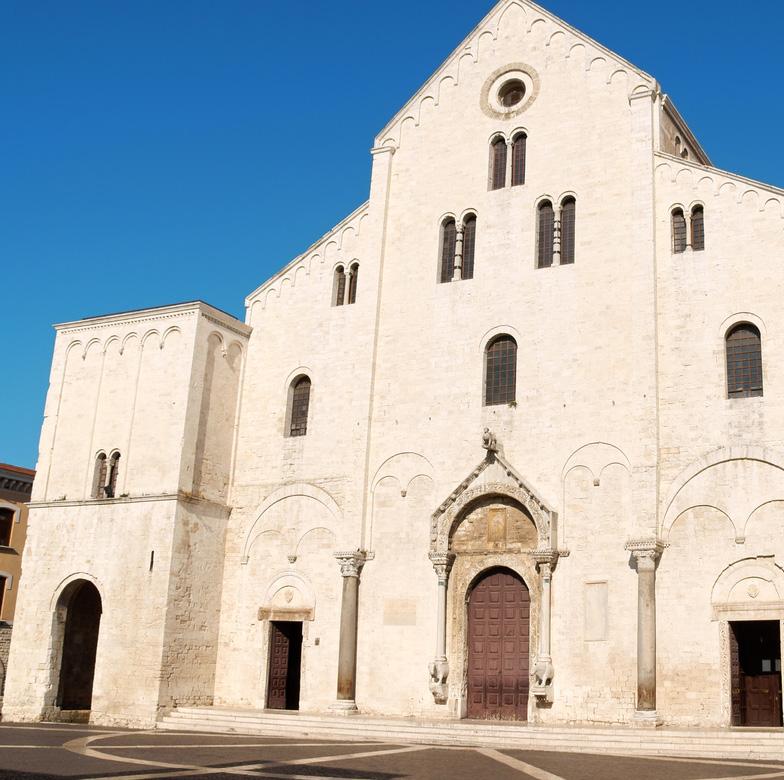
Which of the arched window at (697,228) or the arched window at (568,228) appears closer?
the arched window at (697,228)

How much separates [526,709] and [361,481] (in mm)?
6748

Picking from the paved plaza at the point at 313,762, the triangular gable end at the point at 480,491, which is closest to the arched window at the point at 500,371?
the triangular gable end at the point at 480,491

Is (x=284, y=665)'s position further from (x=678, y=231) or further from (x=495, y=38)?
(x=495, y=38)

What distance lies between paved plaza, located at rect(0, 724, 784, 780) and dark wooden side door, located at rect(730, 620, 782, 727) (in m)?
3.82

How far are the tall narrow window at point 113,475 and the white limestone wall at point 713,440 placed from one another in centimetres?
1411

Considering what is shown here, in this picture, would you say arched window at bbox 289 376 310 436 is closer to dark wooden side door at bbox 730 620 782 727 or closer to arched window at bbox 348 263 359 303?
arched window at bbox 348 263 359 303

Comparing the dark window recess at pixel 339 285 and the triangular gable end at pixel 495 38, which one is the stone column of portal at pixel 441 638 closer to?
the dark window recess at pixel 339 285

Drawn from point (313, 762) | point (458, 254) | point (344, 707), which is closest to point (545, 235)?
point (458, 254)

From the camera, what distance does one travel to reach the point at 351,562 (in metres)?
24.6

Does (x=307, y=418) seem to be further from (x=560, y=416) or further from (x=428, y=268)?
(x=560, y=416)

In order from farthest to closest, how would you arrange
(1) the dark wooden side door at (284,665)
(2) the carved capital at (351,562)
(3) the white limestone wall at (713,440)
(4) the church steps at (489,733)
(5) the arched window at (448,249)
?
(5) the arched window at (448,249), (1) the dark wooden side door at (284,665), (2) the carved capital at (351,562), (3) the white limestone wall at (713,440), (4) the church steps at (489,733)

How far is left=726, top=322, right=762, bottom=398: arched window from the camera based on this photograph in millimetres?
21547

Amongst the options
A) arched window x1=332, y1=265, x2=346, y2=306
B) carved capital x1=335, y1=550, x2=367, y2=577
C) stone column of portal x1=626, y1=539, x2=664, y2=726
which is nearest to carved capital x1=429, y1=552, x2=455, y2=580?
carved capital x1=335, y1=550, x2=367, y2=577

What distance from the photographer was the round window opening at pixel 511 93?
26891 millimetres
